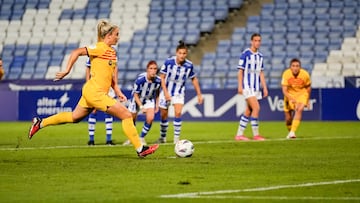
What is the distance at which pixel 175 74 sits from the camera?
20734 mm

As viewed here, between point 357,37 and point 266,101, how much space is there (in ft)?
16.7

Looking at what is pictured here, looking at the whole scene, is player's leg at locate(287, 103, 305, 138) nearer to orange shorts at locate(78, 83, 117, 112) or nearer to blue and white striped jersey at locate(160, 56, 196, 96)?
blue and white striped jersey at locate(160, 56, 196, 96)

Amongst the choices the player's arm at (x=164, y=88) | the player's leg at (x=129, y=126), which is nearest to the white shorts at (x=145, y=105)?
the player's arm at (x=164, y=88)

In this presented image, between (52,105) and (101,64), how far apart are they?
1873cm

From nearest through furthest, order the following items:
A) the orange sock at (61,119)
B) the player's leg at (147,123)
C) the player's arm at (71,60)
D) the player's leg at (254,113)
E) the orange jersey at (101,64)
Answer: the player's arm at (71,60) → the orange jersey at (101,64) → the orange sock at (61,119) → the player's leg at (147,123) → the player's leg at (254,113)

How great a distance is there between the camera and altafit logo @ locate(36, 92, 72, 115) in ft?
108

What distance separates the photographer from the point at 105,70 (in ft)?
48.8

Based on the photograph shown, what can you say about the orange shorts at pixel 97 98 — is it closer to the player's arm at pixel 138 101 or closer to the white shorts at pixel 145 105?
the player's arm at pixel 138 101

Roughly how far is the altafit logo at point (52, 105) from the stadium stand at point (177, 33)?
257 centimetres

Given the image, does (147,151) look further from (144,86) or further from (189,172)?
(144,86)

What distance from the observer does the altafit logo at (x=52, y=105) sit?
33062 millimetres

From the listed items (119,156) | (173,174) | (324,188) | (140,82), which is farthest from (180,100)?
(324,188)

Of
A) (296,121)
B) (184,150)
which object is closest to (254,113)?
(296,121)

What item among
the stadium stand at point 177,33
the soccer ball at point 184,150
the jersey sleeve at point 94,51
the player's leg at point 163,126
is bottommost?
the soccer ball at point 184,150
